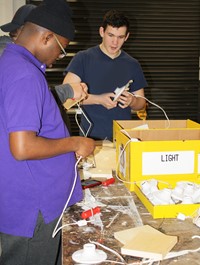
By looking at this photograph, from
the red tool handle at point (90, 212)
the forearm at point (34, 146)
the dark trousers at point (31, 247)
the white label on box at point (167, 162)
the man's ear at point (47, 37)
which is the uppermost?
the man's ear at point (47, 37)

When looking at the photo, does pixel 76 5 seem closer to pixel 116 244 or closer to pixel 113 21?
pixel 113 21

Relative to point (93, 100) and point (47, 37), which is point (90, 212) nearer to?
point (47, 37)

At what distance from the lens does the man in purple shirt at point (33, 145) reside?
1.20m

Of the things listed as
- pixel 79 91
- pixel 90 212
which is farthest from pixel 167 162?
pixel 79 91

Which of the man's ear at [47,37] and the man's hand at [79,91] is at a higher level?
the man's ear at [47,37]

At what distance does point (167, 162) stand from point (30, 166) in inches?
25.3

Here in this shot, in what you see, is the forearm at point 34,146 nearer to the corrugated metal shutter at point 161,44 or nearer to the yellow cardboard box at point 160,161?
the yellow cardboard box at point 160,161

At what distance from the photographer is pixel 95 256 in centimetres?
108

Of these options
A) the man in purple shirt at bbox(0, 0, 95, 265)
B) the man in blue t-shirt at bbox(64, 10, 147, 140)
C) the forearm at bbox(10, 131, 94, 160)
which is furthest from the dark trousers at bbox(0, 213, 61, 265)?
the man in blue t-shirt at bbox(64, 10, 147, 140)

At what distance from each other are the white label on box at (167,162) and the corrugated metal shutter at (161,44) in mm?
2217

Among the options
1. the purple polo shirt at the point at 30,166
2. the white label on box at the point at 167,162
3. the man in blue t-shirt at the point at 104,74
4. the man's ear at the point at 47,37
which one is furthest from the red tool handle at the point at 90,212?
the man in blue t-shirt at the point at 104,74

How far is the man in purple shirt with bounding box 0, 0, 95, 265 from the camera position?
1201 millimetres

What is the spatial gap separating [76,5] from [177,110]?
1.46 metres

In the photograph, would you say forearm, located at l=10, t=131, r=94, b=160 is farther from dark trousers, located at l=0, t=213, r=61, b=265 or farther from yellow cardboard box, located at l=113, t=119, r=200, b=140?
yellow cardboard box, located at l=113, t=119, r=200, b=140
